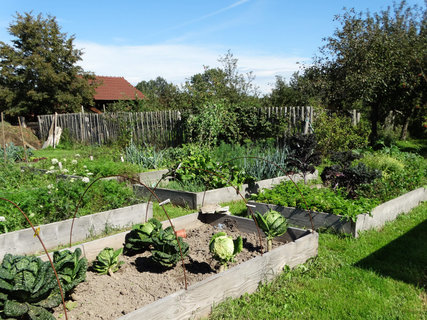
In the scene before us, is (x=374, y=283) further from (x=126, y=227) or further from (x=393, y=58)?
(x=393, y=58)

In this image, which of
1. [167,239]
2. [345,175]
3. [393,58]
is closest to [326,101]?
[393,58]

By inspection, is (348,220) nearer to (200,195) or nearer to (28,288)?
(200,195)

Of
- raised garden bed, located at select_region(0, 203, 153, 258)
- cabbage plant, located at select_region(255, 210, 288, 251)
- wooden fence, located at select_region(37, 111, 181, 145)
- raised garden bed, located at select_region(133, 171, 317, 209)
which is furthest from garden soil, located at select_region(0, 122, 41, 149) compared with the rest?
cabbage plant, located at select_region(255, 210, 288, 251)

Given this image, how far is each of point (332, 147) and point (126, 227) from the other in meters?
6.95

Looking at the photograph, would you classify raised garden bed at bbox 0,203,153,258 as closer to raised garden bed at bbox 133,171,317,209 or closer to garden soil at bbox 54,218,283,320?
raised garden bed at bbox 133,171,317,209

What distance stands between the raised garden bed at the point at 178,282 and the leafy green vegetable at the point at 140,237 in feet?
0.36

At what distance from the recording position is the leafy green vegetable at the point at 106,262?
3.21 metres

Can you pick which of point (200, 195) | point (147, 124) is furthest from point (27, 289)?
point (147, 124)

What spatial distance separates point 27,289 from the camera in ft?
7.72

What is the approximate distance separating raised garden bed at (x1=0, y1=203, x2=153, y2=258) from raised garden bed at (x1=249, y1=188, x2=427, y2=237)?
1864 mm

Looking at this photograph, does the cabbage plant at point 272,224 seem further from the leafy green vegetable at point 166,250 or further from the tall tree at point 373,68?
the tall tree at point 373,68

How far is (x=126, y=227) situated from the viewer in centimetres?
500

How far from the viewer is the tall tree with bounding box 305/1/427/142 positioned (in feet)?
42.6

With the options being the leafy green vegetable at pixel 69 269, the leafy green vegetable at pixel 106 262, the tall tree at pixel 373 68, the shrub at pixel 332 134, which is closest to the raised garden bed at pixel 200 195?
the leafy green vegetable at pixel 106 262
